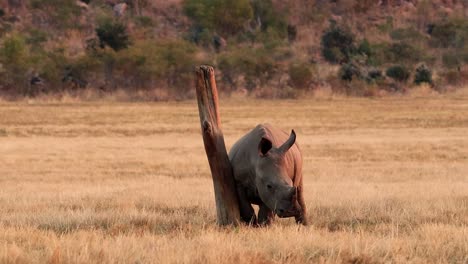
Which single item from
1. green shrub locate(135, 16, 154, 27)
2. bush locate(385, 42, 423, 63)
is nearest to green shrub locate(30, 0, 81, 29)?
green shrub locate(135, 16, 154, 27)

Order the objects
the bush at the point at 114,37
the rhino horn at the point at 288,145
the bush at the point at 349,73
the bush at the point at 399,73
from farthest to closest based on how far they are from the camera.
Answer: the bush at the point at 114,37
the bush at the point at 399,73
the bush at the point at 349,73
the rhino horn at the point at 288,145

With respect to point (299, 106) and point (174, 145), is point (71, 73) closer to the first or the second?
point (299, 106)

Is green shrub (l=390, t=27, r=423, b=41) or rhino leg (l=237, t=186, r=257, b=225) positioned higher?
green shrub (l=390, t=27, r=423, b=41)

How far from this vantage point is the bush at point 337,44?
54.5 m

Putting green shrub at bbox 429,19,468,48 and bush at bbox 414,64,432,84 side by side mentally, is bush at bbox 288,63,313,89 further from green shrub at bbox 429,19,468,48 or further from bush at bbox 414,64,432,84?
green shrub at bbox 429,19,468,48

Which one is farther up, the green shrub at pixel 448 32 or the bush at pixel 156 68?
the green shrub at pixel 448 32

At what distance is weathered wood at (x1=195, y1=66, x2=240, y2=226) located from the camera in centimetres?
966

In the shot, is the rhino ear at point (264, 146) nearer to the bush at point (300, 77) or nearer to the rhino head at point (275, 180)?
the rhino head at point (275, 180)

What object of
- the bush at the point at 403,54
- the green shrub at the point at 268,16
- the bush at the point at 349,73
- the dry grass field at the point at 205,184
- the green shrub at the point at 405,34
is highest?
the green shrub at the point at 268,16

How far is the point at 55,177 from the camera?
59.8 ft

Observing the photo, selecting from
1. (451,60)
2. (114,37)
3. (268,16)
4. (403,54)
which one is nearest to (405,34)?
(403,54)

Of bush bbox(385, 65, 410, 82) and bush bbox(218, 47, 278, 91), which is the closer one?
bush bbox(218, 47, 278, 91)

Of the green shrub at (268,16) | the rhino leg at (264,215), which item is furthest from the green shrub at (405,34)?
the rhino leg at (264,215)

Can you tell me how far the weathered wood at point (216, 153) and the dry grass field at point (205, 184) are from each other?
0.82 ft
